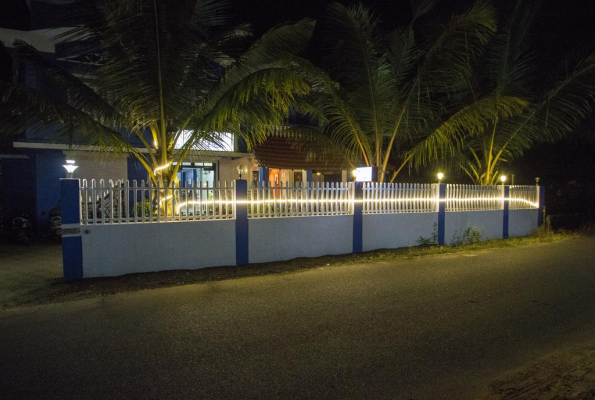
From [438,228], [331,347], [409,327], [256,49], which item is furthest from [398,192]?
[331,347]

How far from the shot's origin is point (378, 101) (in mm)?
10578

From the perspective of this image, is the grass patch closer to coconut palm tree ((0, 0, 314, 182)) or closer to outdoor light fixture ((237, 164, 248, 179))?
coconut palm tree ((0, 0, 314, 182))

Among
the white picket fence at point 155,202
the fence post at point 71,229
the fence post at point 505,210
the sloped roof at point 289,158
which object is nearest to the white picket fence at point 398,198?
the fence post at point 505,210

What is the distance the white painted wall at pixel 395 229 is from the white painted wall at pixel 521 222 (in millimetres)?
3882

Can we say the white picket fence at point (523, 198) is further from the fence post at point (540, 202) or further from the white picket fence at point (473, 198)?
the white picket fence at point (473, 198)

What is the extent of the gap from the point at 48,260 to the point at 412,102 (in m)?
9.54

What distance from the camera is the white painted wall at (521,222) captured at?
13.5 metres

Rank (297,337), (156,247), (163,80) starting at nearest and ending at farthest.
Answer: (297,337), (156,247), (163,80)

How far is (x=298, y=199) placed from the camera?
909 centimetres

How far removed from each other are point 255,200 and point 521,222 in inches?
392

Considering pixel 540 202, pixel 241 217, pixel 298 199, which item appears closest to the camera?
pixel 241 217

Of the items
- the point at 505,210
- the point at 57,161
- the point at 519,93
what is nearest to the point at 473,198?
the point at 505,210

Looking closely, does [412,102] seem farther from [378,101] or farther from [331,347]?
[331,347]

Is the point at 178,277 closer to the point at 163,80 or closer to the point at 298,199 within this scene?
the point at 298,199
